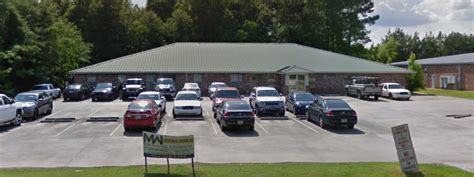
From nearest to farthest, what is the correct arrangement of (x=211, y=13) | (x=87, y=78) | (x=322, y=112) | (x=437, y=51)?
1. (x=322, y=112)
2. (x=87, y=78)
3. (x=211, y=13)
4. (x=437, y=51)

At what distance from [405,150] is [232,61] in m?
38.9

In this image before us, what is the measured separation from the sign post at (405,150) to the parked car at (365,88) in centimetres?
2790

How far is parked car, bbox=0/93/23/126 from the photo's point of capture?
22562 mm

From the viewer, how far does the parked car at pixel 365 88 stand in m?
40.2

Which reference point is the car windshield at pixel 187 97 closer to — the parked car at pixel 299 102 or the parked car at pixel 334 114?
the parked car at pixel 299 102

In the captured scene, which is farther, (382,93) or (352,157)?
(382,93)

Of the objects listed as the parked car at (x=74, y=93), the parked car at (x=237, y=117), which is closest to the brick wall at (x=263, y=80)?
the parked car at (x=74, y=93)

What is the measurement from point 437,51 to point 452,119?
99.3 meters

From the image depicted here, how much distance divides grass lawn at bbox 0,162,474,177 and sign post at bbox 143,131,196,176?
1.87ft

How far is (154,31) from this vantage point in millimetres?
72062

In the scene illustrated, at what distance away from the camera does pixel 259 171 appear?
12.8 m

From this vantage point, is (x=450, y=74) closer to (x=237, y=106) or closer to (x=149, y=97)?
(x=149, y=97)

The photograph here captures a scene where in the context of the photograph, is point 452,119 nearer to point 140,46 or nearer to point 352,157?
point 352,157

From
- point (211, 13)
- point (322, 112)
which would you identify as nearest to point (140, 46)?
point (211, 13)
